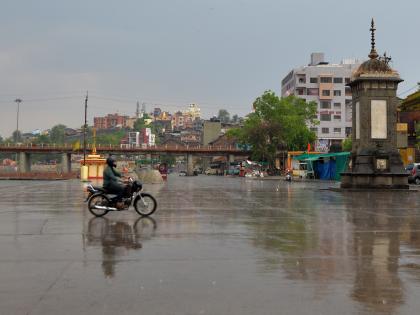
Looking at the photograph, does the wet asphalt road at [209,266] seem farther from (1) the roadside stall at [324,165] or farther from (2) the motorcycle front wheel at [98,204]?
(1) the roadside stall at [324,165]

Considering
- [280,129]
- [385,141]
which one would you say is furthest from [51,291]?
[280,129]

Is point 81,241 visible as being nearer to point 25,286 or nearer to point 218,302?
point 25,286

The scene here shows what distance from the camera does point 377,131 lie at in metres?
29.5

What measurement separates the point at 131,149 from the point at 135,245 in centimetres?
12214

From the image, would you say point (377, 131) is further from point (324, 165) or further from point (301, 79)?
point (301, 79)

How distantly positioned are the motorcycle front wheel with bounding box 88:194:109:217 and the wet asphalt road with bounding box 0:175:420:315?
655mm

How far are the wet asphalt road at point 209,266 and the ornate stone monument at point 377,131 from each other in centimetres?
1554

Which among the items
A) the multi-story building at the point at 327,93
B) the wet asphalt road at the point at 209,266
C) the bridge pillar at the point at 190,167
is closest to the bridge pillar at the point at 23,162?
the bridge pillar at the point at 190,167

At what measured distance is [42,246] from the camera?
947cm

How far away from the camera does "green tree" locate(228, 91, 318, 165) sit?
8856 cm

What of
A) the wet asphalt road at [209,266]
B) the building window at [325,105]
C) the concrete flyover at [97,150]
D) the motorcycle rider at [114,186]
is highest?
the building window at [325,105]

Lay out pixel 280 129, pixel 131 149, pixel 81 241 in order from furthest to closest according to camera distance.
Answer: pixel 131 149, pixel 280 129, pixel 81 241

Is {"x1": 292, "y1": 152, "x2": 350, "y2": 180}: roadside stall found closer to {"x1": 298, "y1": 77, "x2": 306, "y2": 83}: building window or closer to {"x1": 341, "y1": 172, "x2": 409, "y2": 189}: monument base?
{"x1": 341, "y1": 172, "x2": 409, "y2": 189}: monument base

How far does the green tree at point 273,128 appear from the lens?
88562mm
